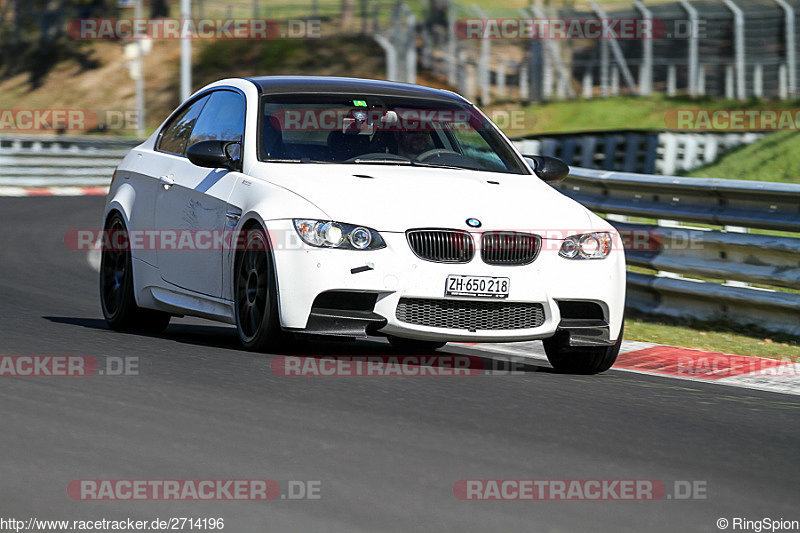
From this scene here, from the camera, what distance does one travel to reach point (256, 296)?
25.8 ft

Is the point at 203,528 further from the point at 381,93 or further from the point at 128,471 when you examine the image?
→ the point at 381,93

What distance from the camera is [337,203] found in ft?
24.9

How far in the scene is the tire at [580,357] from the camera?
319 inches

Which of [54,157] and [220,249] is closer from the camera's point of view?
[220,249]

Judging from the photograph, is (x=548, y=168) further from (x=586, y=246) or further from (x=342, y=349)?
(x=342, y=349)

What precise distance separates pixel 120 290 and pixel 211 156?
1629 millimetres

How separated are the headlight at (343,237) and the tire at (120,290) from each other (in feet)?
7.51

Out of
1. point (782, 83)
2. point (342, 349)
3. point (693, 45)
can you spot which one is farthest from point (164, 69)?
point (342, 349)

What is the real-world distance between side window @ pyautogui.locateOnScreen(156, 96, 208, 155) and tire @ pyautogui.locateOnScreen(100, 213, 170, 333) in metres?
0.57

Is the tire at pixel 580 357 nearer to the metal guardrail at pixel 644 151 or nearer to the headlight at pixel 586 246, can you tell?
the headlight at pixel 586 246

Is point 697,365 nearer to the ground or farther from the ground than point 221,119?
nearer to the ground

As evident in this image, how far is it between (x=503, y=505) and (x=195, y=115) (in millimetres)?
5346

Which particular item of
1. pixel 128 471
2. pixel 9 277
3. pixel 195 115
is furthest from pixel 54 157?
pixel 128 471

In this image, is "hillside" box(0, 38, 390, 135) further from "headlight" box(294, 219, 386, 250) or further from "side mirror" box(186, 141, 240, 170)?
"headlight" box(294, 219, 386, 250)
